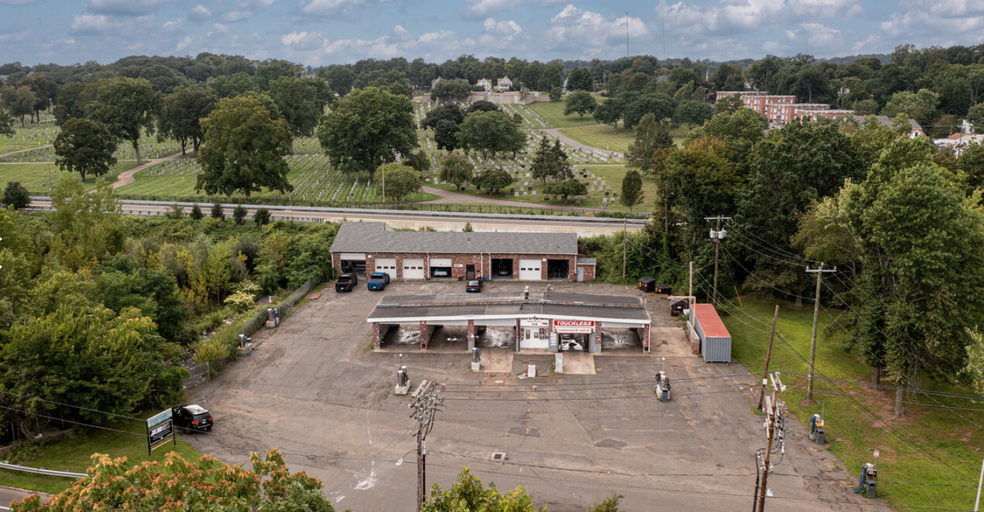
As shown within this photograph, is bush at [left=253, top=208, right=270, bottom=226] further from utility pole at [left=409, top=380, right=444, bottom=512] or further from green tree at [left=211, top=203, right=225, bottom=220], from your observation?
utility pole at [left=409, top=380, right=444, bottom=512]

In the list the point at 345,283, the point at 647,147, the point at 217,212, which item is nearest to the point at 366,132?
the point at 217,212

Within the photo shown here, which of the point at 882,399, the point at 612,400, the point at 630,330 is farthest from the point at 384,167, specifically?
the point at 882,399

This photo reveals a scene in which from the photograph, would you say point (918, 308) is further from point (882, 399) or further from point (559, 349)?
point (559, 349)

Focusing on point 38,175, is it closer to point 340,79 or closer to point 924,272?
point 924,272

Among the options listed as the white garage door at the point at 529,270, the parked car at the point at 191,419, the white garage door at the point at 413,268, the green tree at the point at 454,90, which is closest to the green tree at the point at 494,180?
the white garage door at the point at 529,270

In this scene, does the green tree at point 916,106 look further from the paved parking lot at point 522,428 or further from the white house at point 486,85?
the paved parking lot at point 522,428

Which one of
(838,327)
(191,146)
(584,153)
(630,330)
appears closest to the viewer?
(838,327)
